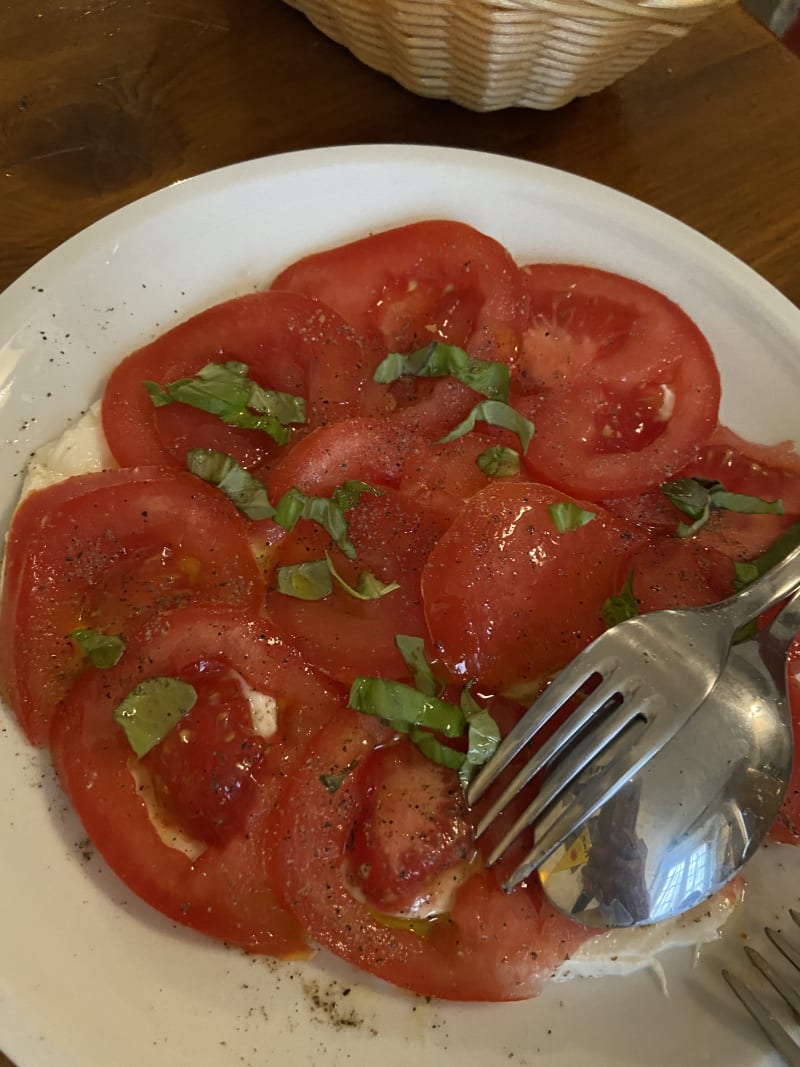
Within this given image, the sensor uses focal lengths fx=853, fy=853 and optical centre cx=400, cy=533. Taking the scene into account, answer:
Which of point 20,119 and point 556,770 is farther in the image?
point 20,119

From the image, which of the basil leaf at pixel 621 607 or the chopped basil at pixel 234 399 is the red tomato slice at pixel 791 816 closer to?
the basil leaf at pixel 621 607

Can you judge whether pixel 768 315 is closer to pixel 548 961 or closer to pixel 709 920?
pixel 709 920

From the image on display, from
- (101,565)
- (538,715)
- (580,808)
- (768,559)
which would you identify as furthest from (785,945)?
(101,565)

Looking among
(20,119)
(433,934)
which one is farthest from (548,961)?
(20,119)

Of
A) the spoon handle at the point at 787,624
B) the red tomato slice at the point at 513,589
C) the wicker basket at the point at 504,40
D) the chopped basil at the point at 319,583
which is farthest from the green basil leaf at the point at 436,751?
the wicker basket at the point at 504,40

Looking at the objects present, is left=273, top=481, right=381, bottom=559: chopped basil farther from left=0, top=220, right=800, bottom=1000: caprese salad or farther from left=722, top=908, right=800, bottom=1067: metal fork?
left=722, top=908, right=800, bottom=1067: metal fork

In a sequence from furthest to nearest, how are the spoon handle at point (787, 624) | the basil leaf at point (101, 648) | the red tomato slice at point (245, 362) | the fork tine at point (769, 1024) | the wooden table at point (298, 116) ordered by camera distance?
the wooden table at point (298, 116)
the red tomato slice at point (245, 362)
the spoon handle at point (787, 624)
the basil leaf at point (101, 648)
the fork tine at point (769, 1024)

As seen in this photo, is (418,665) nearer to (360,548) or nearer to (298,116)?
(360,548)
